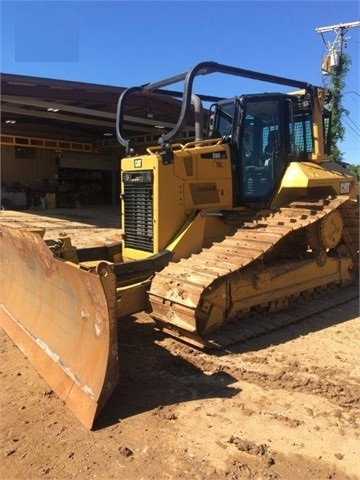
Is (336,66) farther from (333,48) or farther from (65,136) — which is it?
(65,136)

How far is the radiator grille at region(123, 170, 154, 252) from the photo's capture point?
5.77 m

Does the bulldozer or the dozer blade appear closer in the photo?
the dozer blade

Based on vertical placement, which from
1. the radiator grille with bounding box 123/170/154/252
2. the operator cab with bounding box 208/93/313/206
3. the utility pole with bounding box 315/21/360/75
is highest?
the utility pole with bounding box 315/21/360/75

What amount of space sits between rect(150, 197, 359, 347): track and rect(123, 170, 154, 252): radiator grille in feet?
2.56

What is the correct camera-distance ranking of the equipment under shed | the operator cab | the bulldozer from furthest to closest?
the equipment under shed, the operator cab, the bulldozer

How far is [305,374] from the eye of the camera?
4262 millimetres

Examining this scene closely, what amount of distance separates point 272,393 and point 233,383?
359 millimetres

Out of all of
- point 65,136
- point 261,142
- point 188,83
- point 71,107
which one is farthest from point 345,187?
point 65,136

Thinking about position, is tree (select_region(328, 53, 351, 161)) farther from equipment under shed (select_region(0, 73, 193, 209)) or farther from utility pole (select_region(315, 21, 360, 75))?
equipment under shed (select_region(0, 73, 193, 209))

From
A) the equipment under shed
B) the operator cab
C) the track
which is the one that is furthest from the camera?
the equipment under shed

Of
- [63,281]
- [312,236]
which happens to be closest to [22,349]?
[63,281]

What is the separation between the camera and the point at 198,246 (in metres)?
5.87

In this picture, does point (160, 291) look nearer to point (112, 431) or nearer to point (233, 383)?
point (233, 383)

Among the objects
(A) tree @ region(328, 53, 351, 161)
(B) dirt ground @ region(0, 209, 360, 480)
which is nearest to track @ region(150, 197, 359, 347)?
(B) dirt ground @ region(0, 209, 360, 480)
